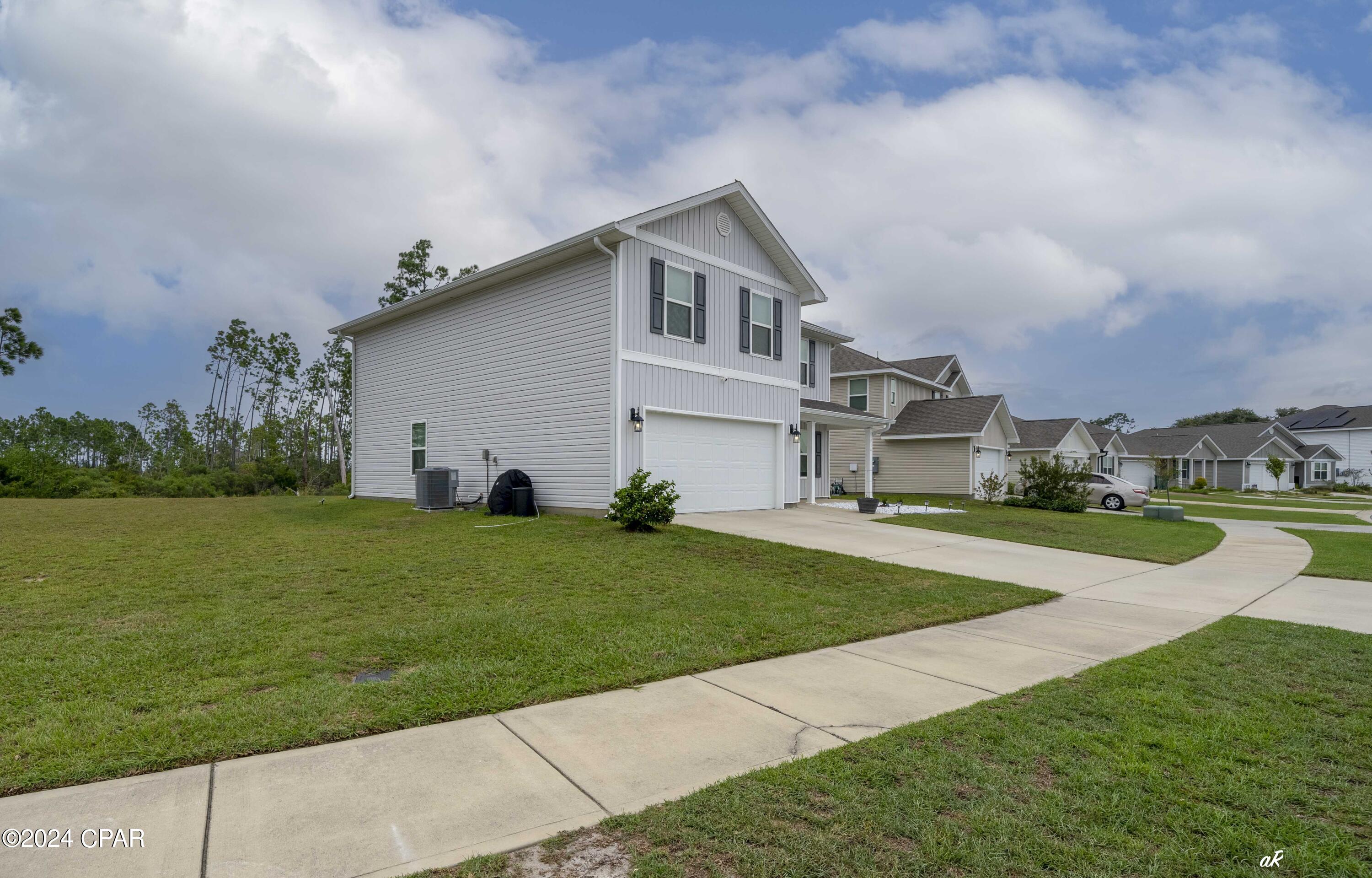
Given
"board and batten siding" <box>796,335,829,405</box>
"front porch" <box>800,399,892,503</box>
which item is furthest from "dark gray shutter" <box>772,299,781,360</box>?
"board and batten siding" <box>796,335,829,405</box>

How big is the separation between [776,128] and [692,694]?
49.2 feet

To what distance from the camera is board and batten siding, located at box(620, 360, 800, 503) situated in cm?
1338

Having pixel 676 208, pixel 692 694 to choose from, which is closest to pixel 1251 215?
pixel 676 208

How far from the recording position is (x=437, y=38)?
528 inches

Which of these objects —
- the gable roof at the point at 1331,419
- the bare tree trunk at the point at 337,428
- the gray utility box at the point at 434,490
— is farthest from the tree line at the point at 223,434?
the gable roof at the point at 1331,419

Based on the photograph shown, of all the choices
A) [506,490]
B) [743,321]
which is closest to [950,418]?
[743,321]

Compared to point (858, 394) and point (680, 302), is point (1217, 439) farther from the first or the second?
point (680, 302)

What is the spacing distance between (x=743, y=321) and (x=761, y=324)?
71 centimetres

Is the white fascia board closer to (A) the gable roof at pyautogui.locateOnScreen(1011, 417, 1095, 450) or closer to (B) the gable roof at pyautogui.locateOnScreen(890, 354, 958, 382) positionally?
(B) the gable roof at pyautogui.locateOnScreen(890, 354, 958, 382)

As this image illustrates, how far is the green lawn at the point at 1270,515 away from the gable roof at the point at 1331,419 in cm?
4740

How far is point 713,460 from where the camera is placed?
15336mm

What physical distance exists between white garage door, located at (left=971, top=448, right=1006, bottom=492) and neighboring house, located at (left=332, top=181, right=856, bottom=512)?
12.3 m

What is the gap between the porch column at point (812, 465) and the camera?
1970 cm

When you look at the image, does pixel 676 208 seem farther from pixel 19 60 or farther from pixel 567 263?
pixel 19 60
